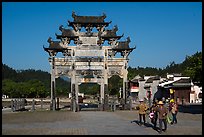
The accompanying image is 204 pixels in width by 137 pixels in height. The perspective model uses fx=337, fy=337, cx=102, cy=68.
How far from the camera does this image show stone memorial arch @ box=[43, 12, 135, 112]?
36.2m

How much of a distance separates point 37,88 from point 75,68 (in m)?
61.5

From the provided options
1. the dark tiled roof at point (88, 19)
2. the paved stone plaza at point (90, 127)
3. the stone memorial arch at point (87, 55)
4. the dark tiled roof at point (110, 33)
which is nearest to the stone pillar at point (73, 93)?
the stone memorial arch at point (87, 55)

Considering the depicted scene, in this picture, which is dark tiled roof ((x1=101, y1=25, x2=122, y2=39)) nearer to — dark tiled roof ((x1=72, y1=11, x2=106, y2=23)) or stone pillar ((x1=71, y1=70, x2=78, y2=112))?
dark tiled roof ((x1=72, y1=11, x2=106, y2=23))

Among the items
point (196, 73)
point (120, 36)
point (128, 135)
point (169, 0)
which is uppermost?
point (120, 36)

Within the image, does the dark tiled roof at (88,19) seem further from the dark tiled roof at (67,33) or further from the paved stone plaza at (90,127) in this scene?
the paved stone plaza at (90,127)

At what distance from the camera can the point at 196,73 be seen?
2684 cm

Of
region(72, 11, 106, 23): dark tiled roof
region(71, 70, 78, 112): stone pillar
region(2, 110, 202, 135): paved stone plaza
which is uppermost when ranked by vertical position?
region(72, 11, 106, 23): dark tiled roof

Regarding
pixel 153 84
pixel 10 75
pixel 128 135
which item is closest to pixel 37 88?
pixel 153 84

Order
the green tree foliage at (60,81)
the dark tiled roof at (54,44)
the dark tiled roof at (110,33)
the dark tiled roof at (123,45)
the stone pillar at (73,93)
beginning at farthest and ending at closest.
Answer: the dark tiled roof at (110,33)
the dark tiled roof at (123,45)
the dark tiled roof at (54,44)
the stone pillar at (73,93)
the green tree foliage at (60,81)

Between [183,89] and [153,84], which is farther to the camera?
[153,84]

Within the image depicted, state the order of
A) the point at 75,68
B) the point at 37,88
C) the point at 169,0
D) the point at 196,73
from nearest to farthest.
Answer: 1. the point at 169,0
2. the point at 196,73
3. the point at 75,68
4. the point at 37,88

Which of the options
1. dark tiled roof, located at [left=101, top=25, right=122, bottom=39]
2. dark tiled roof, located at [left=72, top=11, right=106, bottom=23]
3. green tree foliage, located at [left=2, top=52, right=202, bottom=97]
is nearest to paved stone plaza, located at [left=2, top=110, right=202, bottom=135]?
green tree foliage, located at [left=2, top=52, right=202, bottom=97]

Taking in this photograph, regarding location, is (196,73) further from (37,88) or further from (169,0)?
(37,88)

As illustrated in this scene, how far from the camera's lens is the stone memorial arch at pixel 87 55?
36156mm
